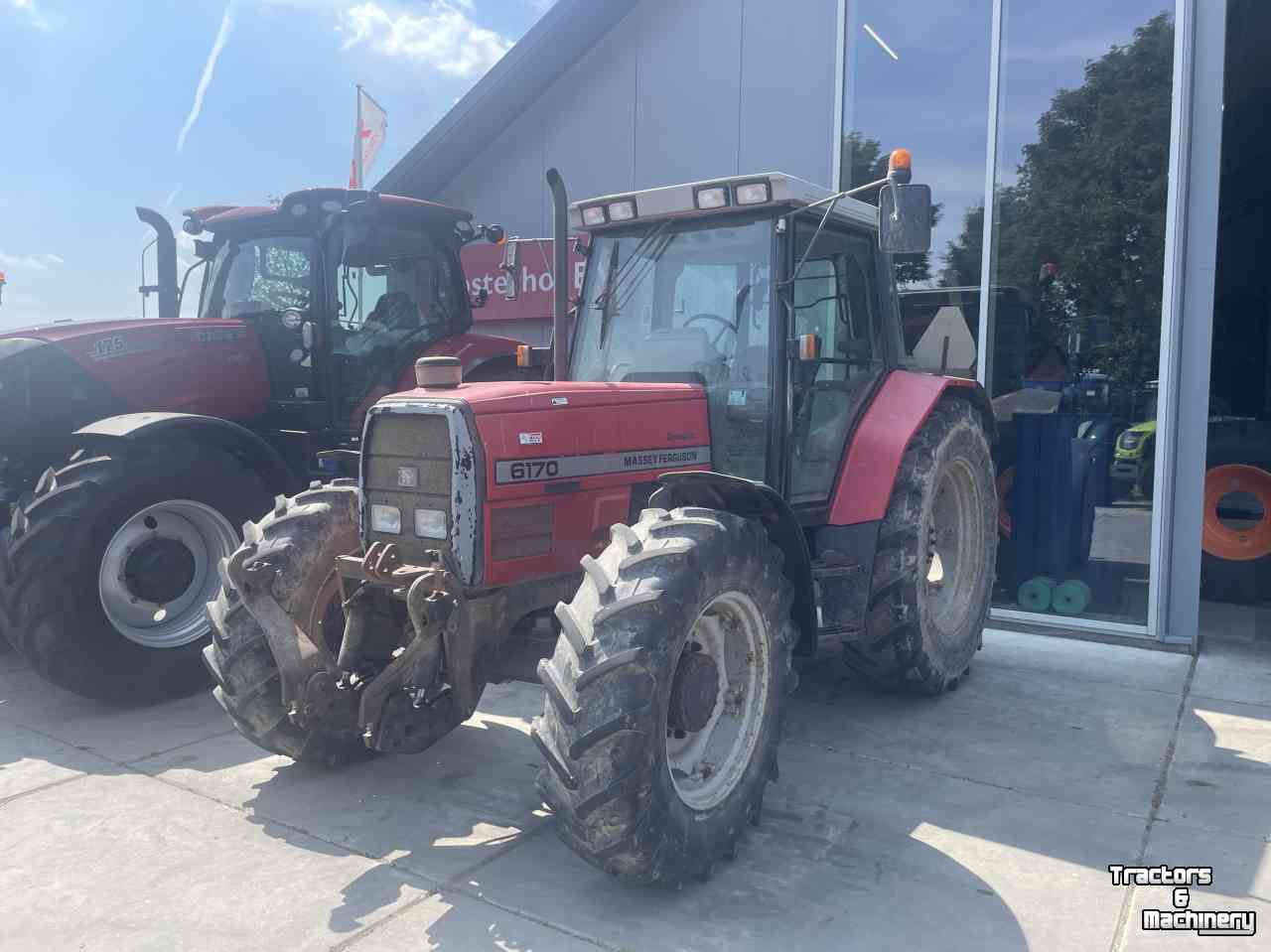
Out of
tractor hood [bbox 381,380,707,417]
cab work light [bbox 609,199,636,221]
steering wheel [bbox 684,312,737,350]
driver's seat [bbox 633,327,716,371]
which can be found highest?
cab work light [bbox 609,199,636,221]

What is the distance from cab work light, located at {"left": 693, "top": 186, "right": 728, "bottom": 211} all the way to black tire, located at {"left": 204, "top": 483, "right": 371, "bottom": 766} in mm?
1850

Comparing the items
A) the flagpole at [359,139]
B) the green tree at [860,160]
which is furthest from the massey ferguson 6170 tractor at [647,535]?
the flagpole at [359,139]

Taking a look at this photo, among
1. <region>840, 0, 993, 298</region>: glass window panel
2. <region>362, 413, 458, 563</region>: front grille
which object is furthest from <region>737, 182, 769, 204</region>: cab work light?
<region>840, 0, 993, 298</region>: glass window panel

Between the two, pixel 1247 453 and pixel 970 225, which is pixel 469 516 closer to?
pixel 970 225

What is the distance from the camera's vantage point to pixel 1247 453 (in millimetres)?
7840

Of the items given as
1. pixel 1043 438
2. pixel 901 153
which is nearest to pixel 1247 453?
pixel 1043 438

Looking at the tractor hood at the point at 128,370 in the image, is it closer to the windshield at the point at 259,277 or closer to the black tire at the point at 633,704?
the windshield at the point at 259,277

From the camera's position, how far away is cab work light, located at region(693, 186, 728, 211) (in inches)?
165

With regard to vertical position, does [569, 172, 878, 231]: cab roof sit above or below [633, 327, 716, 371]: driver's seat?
above

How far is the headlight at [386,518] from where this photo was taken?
3.61m

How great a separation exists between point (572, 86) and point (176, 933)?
314 inches

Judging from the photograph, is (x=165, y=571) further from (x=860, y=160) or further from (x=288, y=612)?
(x=860, y=160)

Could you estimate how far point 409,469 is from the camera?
356cm

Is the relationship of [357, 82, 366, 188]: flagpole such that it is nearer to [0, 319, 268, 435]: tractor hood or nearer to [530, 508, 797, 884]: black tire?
[0, 319, 268, 435]: tractor hood
